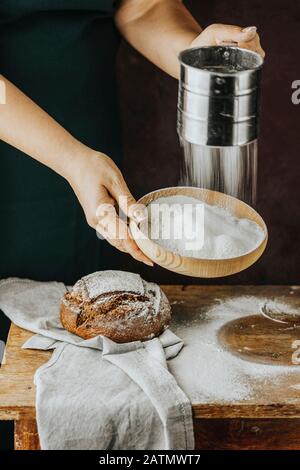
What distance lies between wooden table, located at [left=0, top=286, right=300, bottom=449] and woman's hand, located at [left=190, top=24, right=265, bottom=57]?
70cm

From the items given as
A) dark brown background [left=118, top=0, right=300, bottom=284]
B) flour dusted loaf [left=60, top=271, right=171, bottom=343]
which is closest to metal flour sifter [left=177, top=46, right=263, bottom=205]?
flour dusted loaf [left=60, top=271, right=171, bottom=343]

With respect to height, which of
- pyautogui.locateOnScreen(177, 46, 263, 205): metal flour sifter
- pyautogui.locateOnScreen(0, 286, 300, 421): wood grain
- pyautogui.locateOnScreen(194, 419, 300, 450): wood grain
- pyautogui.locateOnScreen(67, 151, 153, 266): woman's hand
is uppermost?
pyautogui.locateOnScreen(177, 46, 263, 205): metal flour sifter

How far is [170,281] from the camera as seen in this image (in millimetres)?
2588

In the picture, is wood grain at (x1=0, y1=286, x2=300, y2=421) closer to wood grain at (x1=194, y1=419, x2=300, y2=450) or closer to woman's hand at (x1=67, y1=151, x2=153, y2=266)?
wood grain at (x1=194, y1=419, x2=300, y2=450)

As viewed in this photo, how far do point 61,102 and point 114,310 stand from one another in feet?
1.94

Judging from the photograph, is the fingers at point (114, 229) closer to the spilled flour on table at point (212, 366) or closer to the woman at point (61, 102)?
the woman at point (61, 102)

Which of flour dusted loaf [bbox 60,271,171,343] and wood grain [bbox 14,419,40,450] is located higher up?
flour dusted loaf [bbox 60,271,171,343]

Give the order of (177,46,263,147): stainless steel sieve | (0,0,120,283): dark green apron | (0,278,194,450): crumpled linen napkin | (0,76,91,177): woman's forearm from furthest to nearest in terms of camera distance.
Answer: (0,0,120,283): dark green apron
(0,76,91,177): woman's forearm
(0,278,194,450): crumpled linen napkin
(177,46,263,147): stainless steel sieve

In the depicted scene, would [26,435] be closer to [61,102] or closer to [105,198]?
[105,198]

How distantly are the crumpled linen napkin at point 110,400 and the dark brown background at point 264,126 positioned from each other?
82 centimetres

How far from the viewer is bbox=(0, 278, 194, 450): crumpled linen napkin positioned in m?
1.58

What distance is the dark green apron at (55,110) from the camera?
77.0 inches

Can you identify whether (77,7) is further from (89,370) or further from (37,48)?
(89,370)

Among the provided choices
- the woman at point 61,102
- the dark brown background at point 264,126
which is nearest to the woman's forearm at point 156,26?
the woman at point 61,102
